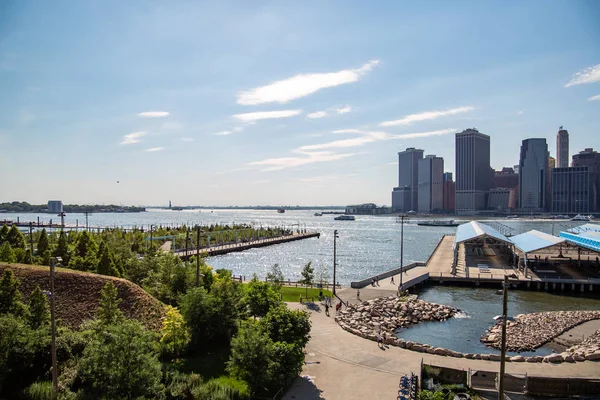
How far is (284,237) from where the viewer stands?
13238cm

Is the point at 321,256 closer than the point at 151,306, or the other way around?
the point at 151,306

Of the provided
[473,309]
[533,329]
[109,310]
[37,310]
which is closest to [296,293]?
[473,309]

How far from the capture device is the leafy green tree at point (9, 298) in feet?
75.6

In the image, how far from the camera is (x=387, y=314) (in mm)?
36469

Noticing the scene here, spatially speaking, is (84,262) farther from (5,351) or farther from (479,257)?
(479,257)

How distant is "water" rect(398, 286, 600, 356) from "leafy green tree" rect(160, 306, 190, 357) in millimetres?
16488

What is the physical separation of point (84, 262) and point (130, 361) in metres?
24.5

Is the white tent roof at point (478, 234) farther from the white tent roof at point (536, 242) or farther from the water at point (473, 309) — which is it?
the water at point (473, 309)

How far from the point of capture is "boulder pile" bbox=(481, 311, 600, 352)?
31.1 meters

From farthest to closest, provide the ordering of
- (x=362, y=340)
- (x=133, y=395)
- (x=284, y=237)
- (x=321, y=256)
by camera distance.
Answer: (x=284, y=237), (x=321, y=256), (x=362, y=340), (x=133, y=395)

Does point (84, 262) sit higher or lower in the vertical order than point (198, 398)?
higher

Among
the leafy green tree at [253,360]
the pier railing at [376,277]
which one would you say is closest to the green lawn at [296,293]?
the pier railing at [376,277]

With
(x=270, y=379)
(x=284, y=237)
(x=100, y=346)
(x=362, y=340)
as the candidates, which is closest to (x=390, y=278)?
(x=362, y=340)

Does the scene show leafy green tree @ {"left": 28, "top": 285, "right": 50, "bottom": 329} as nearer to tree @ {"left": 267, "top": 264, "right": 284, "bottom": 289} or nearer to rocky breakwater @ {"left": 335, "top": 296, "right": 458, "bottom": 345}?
tree @ {"left": 267, "top": 264, "right": 284, "bottom": 289}
